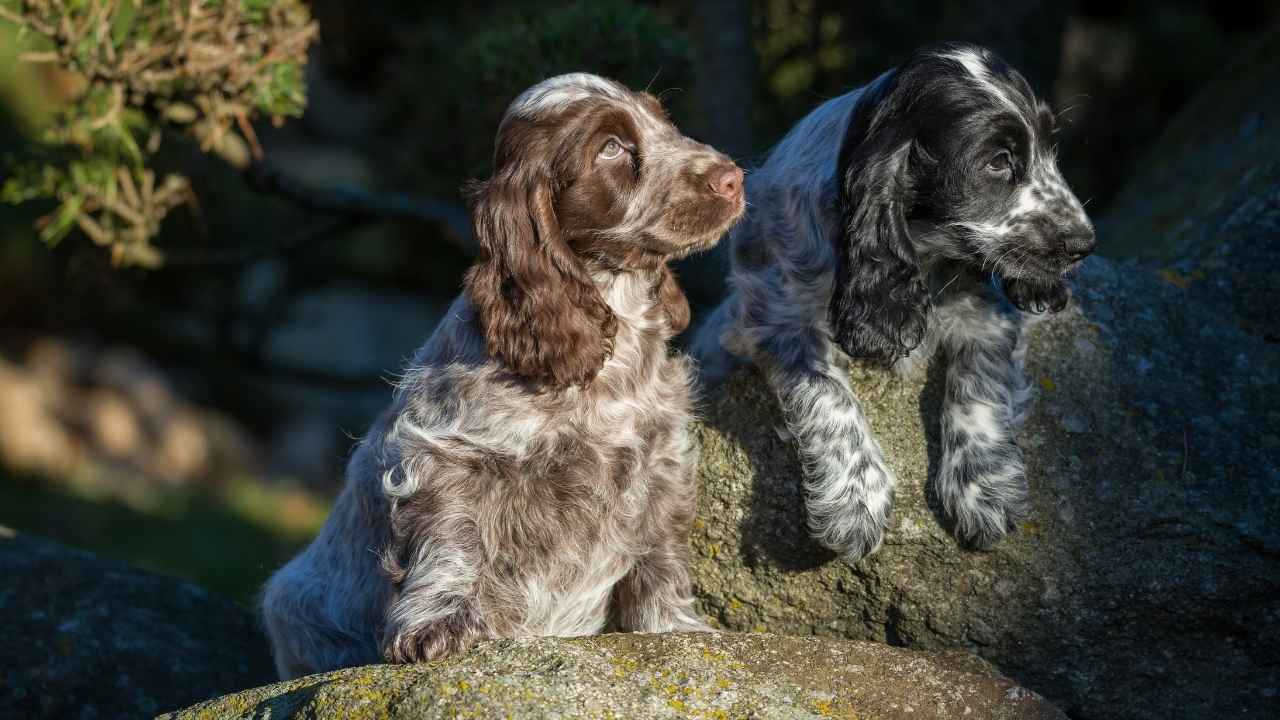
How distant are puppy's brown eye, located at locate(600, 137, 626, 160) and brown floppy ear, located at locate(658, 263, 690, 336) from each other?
435 millimetres

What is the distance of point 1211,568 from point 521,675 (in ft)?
7.28

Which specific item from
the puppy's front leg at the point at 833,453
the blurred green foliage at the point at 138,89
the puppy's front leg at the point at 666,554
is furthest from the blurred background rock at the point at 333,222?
the puppy's front leg at the point at 666,554

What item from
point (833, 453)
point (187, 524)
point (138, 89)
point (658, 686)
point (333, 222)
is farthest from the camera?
point (187, 524)

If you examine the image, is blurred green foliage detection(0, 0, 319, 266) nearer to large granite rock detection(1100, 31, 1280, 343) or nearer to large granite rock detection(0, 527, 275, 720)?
large granite rock detection(0, 527, 275, 720)

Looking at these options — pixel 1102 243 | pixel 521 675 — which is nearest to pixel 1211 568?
pixel 521 675

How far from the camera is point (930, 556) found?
14.2 ft

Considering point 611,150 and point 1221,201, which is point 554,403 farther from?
point 1221,201

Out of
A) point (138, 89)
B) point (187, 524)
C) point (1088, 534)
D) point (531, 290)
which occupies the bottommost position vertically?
point (187, 524)

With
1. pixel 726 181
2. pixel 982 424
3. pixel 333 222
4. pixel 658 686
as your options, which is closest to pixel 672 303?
pixel 726 181

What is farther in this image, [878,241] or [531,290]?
[878,241]

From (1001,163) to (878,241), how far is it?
424 millimetres

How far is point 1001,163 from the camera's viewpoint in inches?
156

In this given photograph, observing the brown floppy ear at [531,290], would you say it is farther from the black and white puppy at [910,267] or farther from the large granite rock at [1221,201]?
the large granite rock at [1221,201]

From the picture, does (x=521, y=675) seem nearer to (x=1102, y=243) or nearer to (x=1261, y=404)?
(x=1261, y=404)
